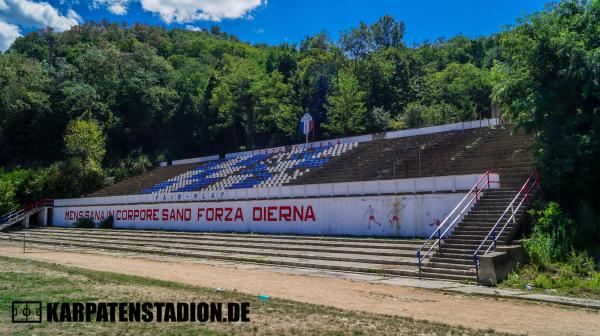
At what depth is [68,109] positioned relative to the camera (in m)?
68.4

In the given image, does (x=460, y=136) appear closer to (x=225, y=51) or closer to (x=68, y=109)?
(x=68, y=109)

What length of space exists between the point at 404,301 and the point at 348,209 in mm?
12657

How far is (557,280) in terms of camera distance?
1399 cm

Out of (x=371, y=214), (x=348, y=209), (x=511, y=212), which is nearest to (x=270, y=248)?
(x=348, y=209)

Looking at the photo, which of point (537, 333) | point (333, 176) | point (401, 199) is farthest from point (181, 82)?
point (537, 333)

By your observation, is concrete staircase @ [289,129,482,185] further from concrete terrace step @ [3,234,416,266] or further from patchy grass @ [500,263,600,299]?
patchy grass @ [500,263,600,299]

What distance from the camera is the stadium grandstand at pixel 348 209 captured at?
1781 centimetres

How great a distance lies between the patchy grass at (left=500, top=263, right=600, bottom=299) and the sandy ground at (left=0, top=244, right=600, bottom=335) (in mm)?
1898

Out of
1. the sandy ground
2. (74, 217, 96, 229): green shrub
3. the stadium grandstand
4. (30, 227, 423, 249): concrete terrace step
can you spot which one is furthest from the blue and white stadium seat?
the sandy ground

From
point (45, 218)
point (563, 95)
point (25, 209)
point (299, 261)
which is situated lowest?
point (299, 261)

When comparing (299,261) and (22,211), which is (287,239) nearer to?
(299,261)

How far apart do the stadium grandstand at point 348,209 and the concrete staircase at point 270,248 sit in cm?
7

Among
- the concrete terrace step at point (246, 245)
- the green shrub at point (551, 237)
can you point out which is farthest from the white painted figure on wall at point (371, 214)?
the green shrub at point (551, 237)

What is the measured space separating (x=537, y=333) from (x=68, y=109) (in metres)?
70.3
